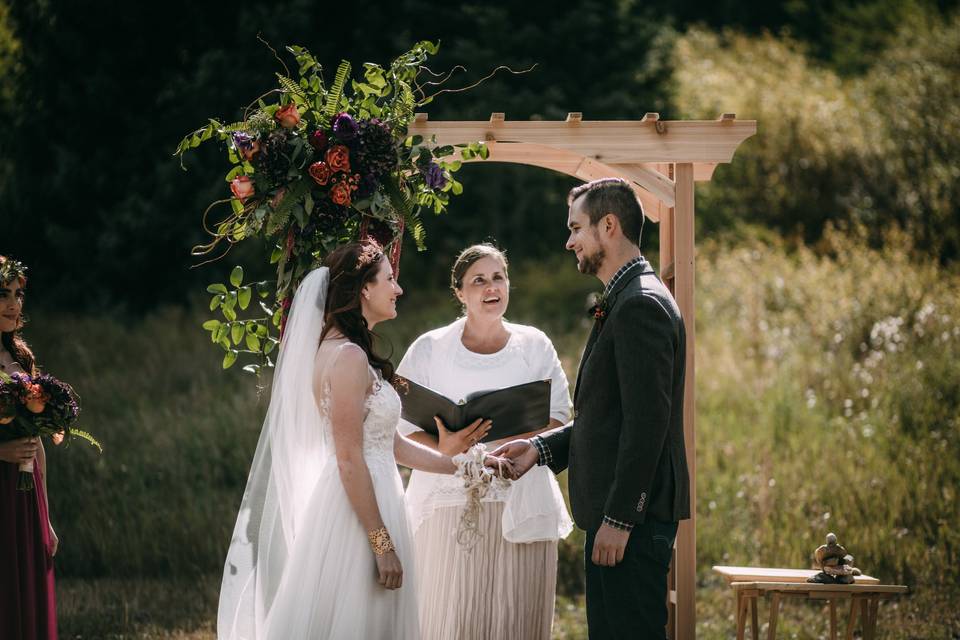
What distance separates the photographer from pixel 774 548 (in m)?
7.72

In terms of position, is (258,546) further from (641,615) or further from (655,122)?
(655,122)

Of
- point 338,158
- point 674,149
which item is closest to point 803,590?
point 674,149

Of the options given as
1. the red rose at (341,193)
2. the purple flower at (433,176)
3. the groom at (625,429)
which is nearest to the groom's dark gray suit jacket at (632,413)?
the groom at (625,429)

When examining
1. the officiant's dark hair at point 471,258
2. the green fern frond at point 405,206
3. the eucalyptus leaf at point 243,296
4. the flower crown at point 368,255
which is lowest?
the eucalyptus leaf at point 243,296

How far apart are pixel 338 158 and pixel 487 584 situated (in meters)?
A: 2.12

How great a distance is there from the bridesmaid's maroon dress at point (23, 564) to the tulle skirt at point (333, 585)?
1336mm

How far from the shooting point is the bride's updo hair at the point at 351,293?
400cm

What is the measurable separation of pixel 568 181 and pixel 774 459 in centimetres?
761

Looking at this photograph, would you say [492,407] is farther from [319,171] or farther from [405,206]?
[319,171]

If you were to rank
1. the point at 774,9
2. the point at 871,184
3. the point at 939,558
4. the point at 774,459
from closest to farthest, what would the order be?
the point at 939,558 → the point at 774,459 → the point at 871,184 → the point at 774,9

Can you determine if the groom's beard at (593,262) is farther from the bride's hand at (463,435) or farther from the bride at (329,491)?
the bride's hand at (463,435)

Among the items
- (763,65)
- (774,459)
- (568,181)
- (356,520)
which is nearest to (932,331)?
(774,459)

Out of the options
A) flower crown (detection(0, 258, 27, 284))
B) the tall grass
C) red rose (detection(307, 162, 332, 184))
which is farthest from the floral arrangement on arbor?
the tall grass

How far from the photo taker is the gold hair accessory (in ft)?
12.6
